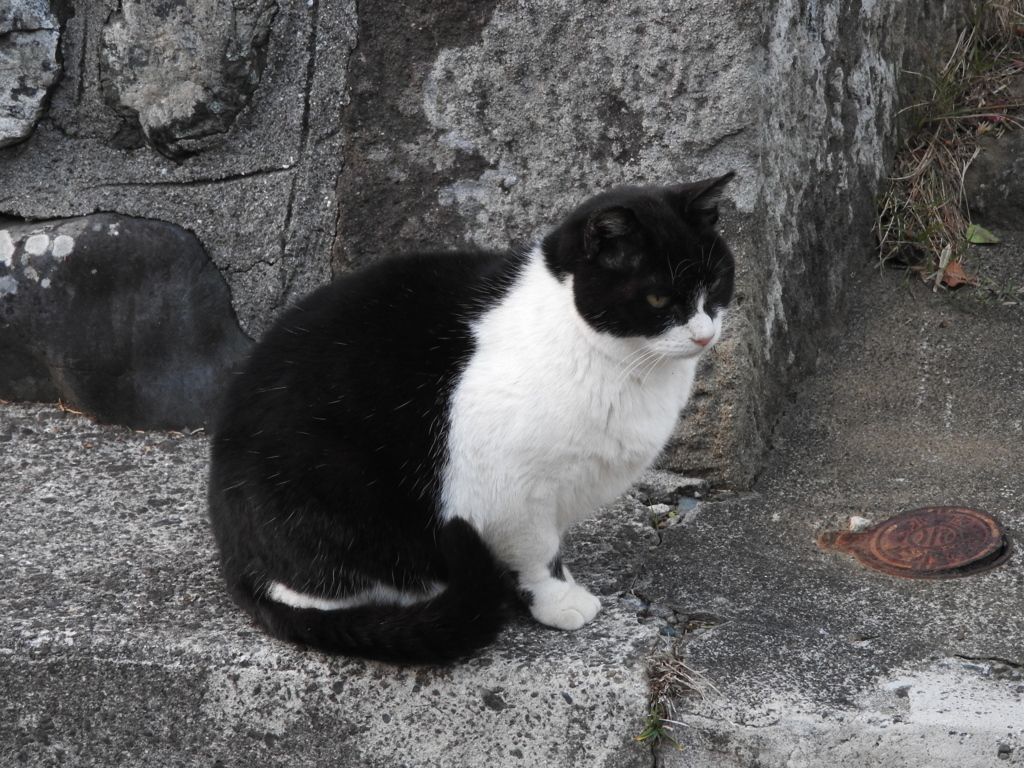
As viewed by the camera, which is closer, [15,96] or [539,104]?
[539,104]

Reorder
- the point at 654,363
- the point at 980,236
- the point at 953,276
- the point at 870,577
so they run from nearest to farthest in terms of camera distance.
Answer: the point at 654,363
the point at 870,577
the point at 953,276
the point at 980,236

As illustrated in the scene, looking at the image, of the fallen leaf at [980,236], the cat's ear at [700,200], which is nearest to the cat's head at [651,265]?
the cat's ear at [700,200]

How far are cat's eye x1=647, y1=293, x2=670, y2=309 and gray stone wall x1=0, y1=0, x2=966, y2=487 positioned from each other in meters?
0.57

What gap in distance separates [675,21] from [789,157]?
41 centimetres

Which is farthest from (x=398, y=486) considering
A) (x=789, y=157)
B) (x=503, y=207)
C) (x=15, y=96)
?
(x=15, y=96)

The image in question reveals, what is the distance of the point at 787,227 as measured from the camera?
7.49ft

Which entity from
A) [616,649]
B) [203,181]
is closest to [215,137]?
[203,181]

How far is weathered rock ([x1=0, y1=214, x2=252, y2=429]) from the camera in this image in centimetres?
239

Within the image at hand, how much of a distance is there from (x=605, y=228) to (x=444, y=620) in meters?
0.67

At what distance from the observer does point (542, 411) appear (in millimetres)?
1662

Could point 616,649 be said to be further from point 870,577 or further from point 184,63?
point 184,63

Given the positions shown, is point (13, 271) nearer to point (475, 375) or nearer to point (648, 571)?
point (475, 375)

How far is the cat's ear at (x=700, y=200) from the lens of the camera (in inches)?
63.9

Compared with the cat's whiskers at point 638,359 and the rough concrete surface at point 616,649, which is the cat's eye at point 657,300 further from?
the rough concrete surface at point 616,649
